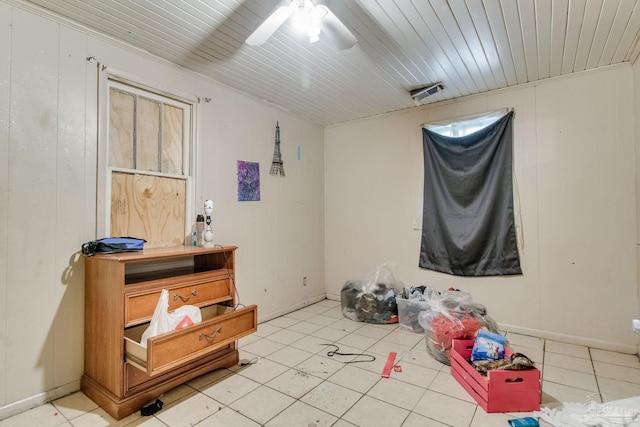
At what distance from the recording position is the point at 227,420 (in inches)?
68.8

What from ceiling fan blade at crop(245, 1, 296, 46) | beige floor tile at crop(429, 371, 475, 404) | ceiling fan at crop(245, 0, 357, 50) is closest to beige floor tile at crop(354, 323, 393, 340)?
beige floor tile at crop(429, 371, 475, 404)

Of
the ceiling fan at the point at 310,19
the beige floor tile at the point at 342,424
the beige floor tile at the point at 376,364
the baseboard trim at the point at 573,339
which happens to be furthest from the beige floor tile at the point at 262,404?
the baseboard trim at the point at 573,339

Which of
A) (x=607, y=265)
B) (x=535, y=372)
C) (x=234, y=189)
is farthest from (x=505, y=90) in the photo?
(x=234, y=189)

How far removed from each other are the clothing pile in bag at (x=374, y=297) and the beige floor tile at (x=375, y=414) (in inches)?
55.9

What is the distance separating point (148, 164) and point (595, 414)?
331 centimetres

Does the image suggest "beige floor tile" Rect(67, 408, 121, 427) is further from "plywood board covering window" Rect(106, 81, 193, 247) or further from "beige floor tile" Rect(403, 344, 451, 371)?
"beige floor tile" Rect(403, 344, 451, 371)

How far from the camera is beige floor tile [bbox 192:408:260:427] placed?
1711mm

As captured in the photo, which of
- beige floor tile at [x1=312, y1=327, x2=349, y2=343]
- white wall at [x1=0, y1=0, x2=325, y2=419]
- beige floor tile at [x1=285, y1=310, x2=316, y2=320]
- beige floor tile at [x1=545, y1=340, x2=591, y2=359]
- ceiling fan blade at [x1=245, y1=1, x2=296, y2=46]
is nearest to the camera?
ceiling fan blade at [x1=245, y1=1, x2=296, y2=46]

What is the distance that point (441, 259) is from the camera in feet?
11.3

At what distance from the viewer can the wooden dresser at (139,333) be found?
1.77 metres

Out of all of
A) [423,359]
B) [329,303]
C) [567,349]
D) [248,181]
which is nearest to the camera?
[423,359]

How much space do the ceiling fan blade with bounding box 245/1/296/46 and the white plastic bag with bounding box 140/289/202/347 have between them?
5.32 ft

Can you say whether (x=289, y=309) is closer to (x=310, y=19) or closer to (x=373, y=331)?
(x=373, y=331)

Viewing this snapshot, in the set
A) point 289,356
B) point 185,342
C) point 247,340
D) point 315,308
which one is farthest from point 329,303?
point 185,342
